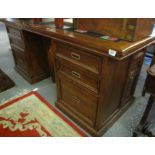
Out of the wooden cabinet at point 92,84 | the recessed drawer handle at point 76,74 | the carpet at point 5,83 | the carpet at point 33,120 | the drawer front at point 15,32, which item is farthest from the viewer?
the carpet at point 5,83

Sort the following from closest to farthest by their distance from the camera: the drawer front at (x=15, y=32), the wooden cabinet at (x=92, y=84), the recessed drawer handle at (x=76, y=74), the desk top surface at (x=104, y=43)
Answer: the desk top surface at (x=104, y=43), the wooden cabinet at (x=92, y=84), the recessed drawer handle at (x=76, y=74), the drawer front at (x=15, y=32)

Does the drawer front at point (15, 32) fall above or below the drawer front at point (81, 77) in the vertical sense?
above

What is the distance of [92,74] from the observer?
41.1 inches

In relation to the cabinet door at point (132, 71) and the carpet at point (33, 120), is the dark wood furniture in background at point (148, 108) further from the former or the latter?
the carpet at point (33, 120)

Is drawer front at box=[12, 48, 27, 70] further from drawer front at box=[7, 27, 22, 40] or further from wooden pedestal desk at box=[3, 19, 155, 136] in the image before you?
wooden pedestal desk at box=[3, 19, 155, 136]

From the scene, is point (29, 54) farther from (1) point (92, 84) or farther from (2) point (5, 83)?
(1) point (92, 84)

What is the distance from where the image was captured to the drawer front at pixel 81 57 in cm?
98

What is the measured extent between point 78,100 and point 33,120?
537mm

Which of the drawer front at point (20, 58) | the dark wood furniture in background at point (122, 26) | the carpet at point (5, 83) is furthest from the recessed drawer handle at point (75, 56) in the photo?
the carpet at point (5, 83)

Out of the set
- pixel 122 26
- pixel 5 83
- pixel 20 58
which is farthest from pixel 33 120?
pixel 122 26

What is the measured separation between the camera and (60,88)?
148 cm

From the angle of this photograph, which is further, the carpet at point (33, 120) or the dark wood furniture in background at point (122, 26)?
the carpet at point (33, 120)

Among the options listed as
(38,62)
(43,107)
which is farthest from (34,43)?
(43,107)

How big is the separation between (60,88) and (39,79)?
2.53 ft
